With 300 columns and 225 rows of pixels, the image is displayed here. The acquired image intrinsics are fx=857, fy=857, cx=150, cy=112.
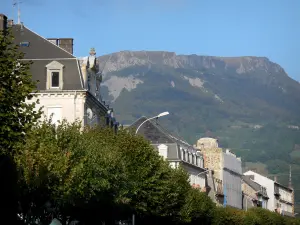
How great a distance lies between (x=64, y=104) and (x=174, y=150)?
166 feet

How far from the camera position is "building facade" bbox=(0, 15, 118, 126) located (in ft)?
286

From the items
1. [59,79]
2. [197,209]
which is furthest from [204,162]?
[59,79]

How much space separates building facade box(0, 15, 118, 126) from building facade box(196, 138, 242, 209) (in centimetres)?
7797

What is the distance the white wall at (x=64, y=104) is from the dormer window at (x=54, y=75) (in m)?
0.92

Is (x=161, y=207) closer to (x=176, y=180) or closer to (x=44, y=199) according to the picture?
(x=176, y=180)

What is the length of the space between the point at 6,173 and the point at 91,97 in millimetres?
73158

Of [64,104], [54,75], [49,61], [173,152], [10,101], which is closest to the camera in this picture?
[10,101]

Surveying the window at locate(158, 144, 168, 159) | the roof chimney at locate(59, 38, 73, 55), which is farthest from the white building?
the window at locate(158, 144, 168, 159)

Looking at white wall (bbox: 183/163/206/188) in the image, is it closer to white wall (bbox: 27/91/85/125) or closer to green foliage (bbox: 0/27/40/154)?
white wall (bbox: 27/91/85/125)

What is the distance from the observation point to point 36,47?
90625 millimetres

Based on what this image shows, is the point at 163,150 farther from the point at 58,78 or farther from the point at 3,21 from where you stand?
the point at 3,21

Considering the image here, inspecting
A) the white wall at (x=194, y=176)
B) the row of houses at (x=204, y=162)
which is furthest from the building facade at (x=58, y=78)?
the white wall at (x=194, y=176)

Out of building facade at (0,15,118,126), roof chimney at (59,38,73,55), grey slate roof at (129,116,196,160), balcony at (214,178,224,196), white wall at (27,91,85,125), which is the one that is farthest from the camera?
balcony at (214,178,224,196)

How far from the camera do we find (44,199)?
158ft
